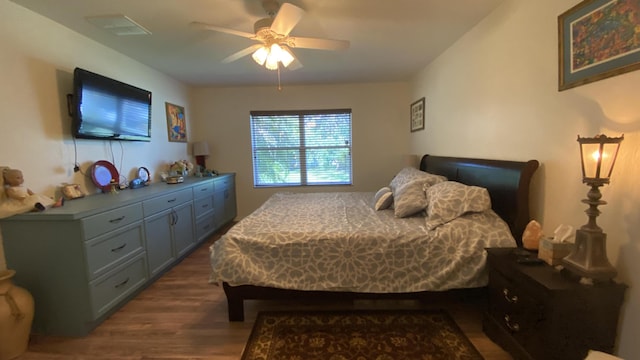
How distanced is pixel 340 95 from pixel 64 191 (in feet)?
12.2

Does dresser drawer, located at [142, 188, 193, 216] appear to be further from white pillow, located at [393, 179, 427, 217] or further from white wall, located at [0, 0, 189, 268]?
white pillow, located at [393, 179, 427, 217]

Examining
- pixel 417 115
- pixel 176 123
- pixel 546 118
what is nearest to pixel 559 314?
pixel 546 118

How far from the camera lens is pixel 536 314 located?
1.42 m

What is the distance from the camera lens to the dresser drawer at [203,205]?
11.7ft

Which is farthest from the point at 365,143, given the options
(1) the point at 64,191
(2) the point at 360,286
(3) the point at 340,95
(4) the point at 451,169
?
(1) the point at 64,191

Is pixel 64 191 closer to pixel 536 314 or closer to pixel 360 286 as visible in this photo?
pixel 360 286

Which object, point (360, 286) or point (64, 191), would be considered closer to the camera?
point (360, 286)

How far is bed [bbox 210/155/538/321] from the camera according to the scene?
6.31ft

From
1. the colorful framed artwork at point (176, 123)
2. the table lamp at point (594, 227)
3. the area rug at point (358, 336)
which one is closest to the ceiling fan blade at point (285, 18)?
the table lamp at point (594, 227)

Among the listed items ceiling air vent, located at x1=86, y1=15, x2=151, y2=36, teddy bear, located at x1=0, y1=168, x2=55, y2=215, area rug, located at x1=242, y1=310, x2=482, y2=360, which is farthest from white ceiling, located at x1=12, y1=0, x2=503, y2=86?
area rug, located at x1=242, y1=310, x2=482, y2=360

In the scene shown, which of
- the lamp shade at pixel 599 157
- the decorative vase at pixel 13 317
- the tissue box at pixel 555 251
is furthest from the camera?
the decorative vase at pixel 13 317

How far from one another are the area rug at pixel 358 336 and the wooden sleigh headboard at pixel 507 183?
825 millimetres

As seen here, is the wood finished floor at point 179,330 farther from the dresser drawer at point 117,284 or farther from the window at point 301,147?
the window at point 301,147

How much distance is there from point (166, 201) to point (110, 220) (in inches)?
30.4
